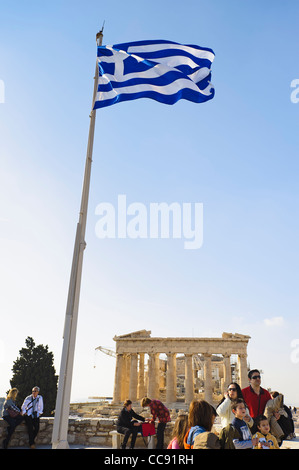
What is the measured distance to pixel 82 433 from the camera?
11648mm

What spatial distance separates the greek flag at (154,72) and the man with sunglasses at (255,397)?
699 centimetres

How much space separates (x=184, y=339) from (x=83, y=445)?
1333 inches

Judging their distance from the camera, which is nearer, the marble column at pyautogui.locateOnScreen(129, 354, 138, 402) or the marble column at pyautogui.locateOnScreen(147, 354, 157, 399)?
the marble column at pyautogui.locateOnScreen(147, 354, 157, 399)

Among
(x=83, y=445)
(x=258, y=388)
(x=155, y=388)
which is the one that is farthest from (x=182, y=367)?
(x=258, y=388)

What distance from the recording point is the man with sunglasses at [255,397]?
750 cm

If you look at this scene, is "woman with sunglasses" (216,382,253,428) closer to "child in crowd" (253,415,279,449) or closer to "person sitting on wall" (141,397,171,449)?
"child in crowd" (253,415,279,449)

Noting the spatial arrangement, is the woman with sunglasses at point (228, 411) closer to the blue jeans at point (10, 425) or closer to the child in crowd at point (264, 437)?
the child in crowd at point (264, 437)

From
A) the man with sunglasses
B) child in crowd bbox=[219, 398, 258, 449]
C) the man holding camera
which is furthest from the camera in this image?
the man holding camera

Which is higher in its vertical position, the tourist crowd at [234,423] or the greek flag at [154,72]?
the greek flag at [154,72]

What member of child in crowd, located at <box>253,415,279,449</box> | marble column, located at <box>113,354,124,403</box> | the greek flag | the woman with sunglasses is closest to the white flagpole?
the greek flag

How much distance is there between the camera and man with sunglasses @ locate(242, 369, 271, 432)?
750 centimetres

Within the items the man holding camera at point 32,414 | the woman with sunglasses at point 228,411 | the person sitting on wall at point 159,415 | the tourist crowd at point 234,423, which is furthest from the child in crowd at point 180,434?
the man holding camera at point 32,414

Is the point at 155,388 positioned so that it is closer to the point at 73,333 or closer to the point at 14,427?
the point at 14,427

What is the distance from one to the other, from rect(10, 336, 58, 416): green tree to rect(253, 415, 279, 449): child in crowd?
19527 millimetres
